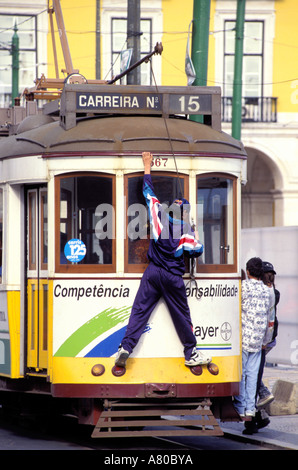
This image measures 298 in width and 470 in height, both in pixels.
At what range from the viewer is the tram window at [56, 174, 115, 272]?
33.0ft

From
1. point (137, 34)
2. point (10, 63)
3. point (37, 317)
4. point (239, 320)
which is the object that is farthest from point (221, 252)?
point (10, 63)

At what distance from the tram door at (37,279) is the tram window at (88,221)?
33 centimetres

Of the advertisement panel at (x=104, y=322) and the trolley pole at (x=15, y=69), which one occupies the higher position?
the trolley pole at (x=15, y=69)

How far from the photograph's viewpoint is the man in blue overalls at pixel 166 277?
981 cm

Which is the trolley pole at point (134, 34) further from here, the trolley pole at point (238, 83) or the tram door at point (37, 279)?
the tram door at point (37, 279)

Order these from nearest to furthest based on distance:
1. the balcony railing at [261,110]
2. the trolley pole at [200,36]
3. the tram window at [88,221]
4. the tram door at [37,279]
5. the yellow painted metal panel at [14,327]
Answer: the tram window at [88,221] < the tram door at [37,279] < the yellow painted metal panel at [14,327] < the trolley pole at [200,36] < the balcony railing at [261,110]

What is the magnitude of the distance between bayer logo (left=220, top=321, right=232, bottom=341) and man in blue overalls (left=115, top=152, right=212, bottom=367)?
374 millimetres

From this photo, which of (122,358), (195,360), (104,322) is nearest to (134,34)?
(104,322)

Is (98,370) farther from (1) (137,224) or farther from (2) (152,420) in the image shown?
(1) (137,224)

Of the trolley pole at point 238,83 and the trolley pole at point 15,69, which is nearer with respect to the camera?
the trolley pole at point 238,83

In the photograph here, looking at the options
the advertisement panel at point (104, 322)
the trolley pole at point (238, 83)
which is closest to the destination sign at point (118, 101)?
the advertisement panel at point (104, 322)

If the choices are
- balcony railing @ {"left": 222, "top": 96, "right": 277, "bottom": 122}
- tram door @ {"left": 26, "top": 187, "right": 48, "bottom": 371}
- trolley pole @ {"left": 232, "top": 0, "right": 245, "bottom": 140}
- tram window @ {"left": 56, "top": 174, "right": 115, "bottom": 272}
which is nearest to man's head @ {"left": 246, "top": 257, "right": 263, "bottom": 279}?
tram window @ {"left": 56, "top": 174, "right": 115, "bottom": 272}

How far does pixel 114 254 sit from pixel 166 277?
54cm
